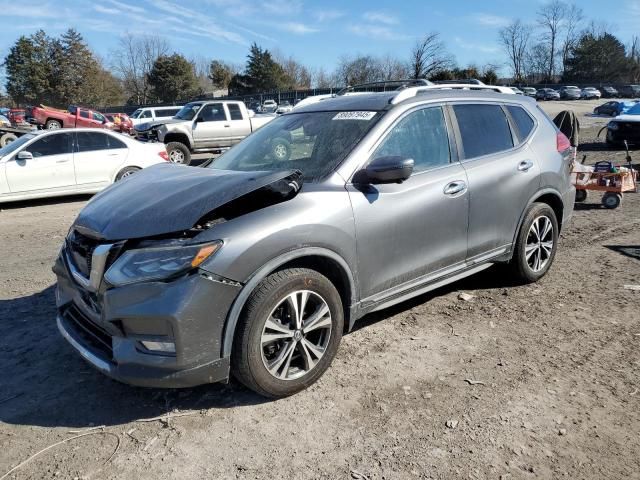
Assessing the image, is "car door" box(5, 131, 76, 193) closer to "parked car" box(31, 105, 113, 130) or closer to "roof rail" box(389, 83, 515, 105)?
"roof rail" box(389, 83, 515, 105)

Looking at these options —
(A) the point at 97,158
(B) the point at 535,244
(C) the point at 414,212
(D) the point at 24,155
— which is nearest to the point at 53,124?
(A) the point at 97,158

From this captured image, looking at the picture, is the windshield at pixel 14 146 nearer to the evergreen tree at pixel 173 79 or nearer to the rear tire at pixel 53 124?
the rear tire at pixel 53 124

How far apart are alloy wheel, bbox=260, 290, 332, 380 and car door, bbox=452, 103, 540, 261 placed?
5.19ft

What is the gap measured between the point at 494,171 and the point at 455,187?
568 millimetres

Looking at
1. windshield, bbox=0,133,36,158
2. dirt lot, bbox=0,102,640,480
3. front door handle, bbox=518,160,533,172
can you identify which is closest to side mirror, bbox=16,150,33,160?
windshield, bbox=0,133,36,158

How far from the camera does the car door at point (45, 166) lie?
943 cm

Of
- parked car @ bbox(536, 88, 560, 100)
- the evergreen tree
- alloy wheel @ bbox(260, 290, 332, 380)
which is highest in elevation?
the evergreen tree

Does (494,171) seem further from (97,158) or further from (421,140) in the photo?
(97,158)

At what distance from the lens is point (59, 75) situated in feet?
210

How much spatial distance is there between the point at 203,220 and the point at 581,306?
11.1 feet

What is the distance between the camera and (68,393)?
10.7ft

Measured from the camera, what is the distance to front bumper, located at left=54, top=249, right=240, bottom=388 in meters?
2.70

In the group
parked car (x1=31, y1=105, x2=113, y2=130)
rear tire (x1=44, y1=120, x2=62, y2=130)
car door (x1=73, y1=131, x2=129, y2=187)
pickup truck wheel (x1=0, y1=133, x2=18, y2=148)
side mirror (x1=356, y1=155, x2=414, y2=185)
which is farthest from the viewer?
rear tire (x1=44, y1=120, x2=62, y2=130)

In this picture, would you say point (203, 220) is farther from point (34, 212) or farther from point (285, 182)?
point (34, 212)
